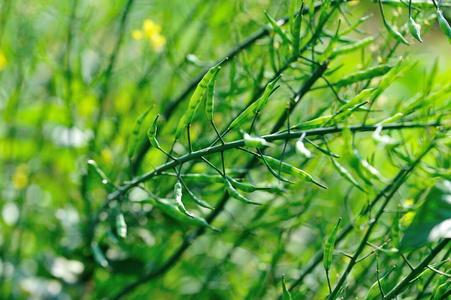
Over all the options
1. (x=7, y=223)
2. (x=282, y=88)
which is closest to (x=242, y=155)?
(x=282, y=88)

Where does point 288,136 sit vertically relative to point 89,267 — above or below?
above

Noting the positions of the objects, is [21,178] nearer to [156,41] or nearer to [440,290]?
[156,41]

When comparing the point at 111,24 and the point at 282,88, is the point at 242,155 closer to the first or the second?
the point at 282,88

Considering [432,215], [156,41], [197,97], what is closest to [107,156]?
[156,41]

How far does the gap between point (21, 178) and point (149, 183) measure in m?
0.34

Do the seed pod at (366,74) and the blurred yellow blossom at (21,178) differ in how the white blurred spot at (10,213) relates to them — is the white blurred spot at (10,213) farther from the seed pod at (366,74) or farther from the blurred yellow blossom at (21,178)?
the seed pod at (366,74)

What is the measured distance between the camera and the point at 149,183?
857 mm

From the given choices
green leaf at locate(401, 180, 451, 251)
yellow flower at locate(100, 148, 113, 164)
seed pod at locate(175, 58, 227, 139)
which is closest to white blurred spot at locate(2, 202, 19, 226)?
yellow flower at locate(100, 148, 113, 164)

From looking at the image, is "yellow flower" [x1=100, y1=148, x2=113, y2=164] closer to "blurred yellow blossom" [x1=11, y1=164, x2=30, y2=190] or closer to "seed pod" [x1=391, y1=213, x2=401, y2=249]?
"blurred yellow blossom" [x1=11, y1=164, x2=30, y2=190]

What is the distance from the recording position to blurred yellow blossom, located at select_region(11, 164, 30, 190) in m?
1.02

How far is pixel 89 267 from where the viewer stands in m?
0.90

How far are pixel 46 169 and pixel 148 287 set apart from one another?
0.43m

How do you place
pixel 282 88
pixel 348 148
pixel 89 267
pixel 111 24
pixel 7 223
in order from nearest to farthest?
pixel 348 148 < pixel 282 88 < pixel 89 267 < pixel 7 223 < pixel 111 24

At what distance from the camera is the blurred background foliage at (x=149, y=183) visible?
0.78 meters
